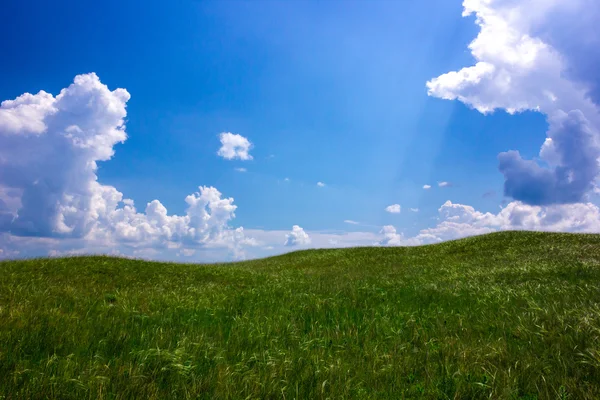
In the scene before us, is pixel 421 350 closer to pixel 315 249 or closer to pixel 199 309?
pixel 199 309

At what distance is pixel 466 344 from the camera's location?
24.7ft

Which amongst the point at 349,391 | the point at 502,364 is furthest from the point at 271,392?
the point at 502,364

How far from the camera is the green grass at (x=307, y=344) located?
550 centimetres

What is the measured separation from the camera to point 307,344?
735 cm

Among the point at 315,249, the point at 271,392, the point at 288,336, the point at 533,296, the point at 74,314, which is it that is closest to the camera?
the point at 271,392

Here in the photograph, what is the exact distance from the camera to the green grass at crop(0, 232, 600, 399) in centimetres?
550

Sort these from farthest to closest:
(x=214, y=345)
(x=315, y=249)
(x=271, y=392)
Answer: (x=315, y=249) → (x=214, y=345) → (x=271, y=392)

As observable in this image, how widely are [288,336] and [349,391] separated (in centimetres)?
284

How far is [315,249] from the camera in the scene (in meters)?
45.1

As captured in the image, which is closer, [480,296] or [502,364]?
[502,364]

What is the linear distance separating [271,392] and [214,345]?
2.36 m

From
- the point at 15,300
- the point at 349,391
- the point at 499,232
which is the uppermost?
the point at 499,232

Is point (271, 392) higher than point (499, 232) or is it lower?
lower

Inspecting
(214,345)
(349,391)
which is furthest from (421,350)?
(214,345)
